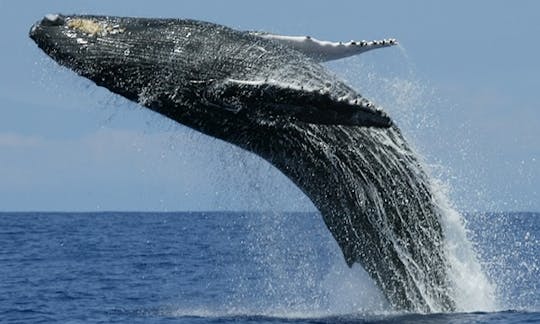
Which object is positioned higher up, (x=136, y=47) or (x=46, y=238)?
(x=46, y=238)

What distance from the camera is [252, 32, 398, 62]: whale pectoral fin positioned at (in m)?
13.3

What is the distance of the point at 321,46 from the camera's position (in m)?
13.3

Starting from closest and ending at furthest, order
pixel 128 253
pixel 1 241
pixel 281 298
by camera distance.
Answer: pixel 281 298, pixel 128 253, pixel 1 241

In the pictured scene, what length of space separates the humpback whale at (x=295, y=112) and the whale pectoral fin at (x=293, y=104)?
0.04ft

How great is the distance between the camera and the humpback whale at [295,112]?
1195cm

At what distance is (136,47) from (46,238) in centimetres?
4679

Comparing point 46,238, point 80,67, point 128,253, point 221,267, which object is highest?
point 46,238

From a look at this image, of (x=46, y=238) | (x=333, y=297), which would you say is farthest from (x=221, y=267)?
(x=46, y=238)

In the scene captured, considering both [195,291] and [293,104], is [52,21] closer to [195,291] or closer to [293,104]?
[293,104]

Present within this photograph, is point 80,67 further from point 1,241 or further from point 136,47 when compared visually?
point 1,241

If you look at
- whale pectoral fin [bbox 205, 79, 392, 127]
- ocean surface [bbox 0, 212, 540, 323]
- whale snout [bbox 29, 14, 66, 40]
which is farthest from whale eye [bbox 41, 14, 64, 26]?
ocean surface [bbox 0, 212, 540, 323]

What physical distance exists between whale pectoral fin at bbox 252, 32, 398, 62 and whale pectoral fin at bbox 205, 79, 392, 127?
4.72ft

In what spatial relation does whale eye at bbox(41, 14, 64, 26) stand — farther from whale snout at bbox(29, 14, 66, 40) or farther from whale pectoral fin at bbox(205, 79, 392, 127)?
whale pectoral fin at bbox(205, 79, 392, 127)

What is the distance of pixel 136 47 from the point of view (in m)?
12.6
